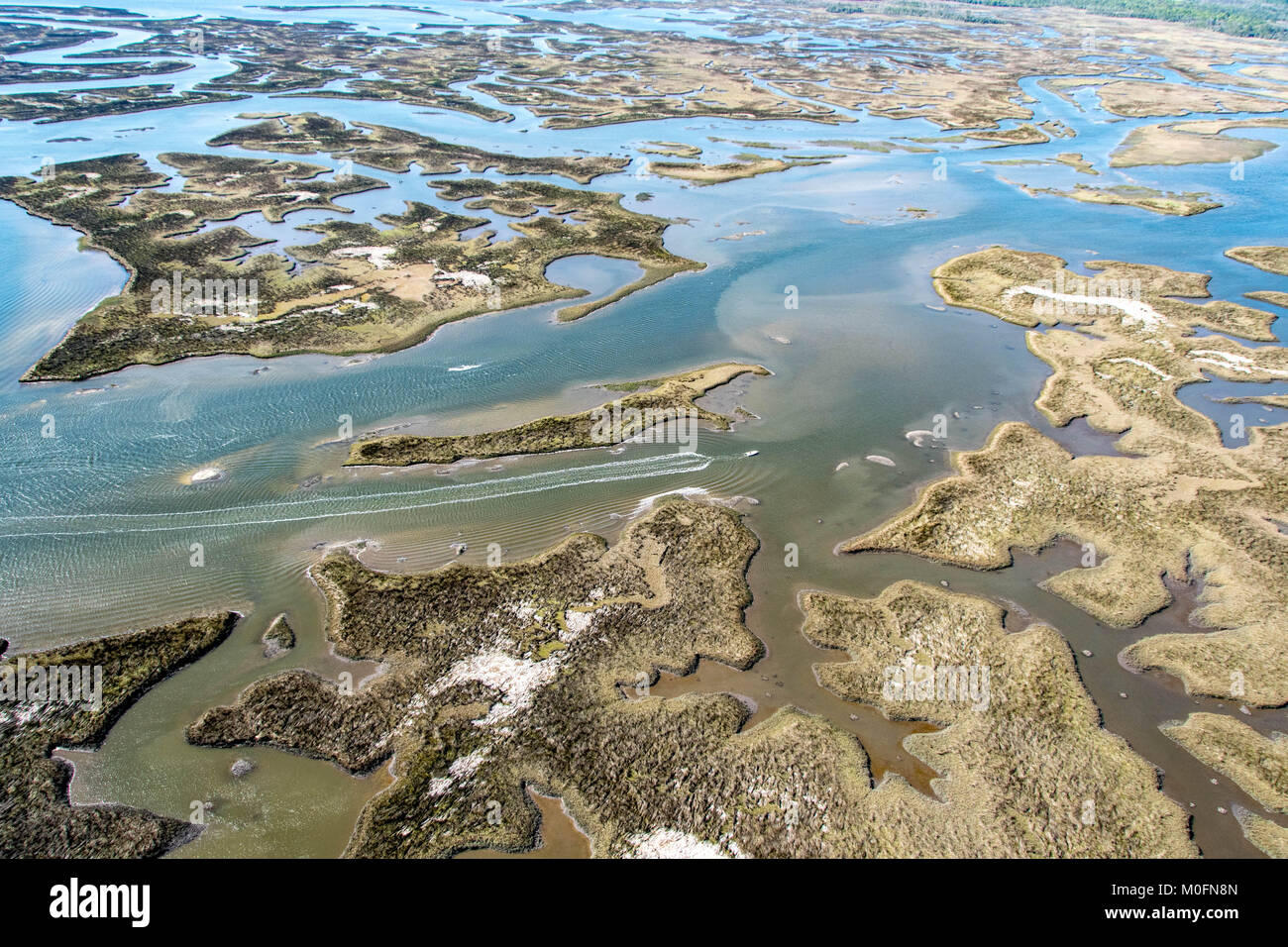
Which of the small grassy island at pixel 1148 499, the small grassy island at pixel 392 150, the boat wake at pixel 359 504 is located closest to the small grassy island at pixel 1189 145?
the small grassy island at pixel 1148 499

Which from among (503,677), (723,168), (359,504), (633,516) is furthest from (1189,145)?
(503,677)

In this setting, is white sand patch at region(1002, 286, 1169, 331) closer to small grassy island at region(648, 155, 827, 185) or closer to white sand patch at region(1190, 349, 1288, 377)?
white sand patch at region(1190, 349, 1288, 377)

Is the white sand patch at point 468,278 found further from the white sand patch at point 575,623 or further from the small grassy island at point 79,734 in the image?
the white sand patch at point 575,623

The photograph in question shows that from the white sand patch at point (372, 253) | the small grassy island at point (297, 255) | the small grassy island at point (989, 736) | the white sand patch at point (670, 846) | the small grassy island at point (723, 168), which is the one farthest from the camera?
the small grassy island at point (723, 168)

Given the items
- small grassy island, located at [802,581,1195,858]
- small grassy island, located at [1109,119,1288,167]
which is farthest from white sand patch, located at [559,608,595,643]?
small grassy island, located at [1109,119,1288,167]

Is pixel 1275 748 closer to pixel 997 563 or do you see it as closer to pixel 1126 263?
pixel 997 563
